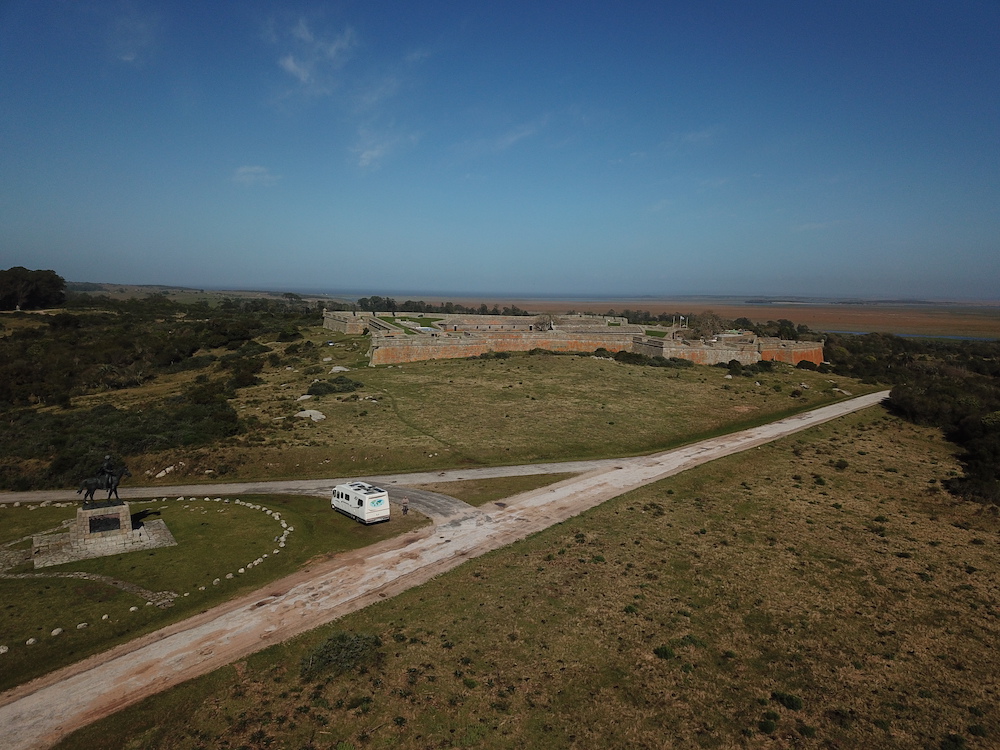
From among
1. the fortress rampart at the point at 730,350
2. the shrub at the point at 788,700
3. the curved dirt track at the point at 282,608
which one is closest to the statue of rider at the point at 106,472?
the curved dirt track at the point at 282,608

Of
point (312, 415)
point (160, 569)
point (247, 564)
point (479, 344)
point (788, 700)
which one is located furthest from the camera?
point (479, 344)

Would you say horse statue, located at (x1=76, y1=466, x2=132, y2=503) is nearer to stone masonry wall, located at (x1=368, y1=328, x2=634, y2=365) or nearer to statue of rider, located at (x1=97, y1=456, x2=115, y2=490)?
statue of rider, located at (x1=97, y1=456, x2=115, y2=490)

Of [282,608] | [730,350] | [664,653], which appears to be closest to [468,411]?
[282,608]

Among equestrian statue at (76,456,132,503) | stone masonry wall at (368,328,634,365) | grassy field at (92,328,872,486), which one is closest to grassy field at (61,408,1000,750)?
equestrian statue at (76,456,132,503)

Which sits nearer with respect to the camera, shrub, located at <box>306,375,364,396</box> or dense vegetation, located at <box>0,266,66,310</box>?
shrub, located at <box>306,375,364,396</box>

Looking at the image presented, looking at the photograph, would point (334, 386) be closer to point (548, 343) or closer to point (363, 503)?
point (363, 503)

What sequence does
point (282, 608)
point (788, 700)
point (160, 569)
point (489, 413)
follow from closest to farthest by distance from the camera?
point (788, 700) → point (282, 608) → point (160, 569) → point (489, 413)

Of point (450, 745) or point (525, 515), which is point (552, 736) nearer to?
point (450, 745)
